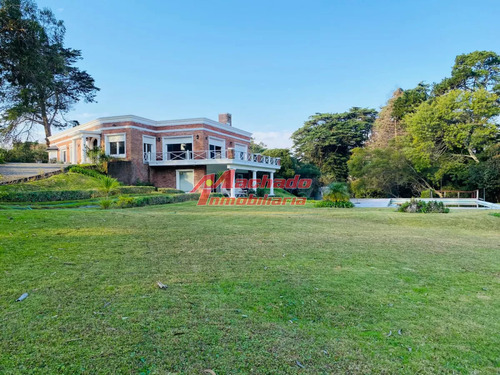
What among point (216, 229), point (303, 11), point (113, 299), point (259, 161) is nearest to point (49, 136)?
point (259, 161)

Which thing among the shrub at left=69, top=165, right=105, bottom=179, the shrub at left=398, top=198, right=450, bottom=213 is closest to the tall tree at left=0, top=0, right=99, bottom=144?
the shrub at left=69, top=165, right=105, bottom=179

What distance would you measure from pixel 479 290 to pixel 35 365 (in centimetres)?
423

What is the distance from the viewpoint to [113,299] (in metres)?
2.75

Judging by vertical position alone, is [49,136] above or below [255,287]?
above

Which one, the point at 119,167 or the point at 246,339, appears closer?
the point at 246,339

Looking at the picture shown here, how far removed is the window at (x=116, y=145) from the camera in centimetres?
2100

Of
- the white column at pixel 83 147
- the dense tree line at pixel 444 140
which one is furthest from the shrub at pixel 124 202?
the dense tree line at pixel 444 140

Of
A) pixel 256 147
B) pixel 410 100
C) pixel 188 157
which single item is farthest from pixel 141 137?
pixel 410 100

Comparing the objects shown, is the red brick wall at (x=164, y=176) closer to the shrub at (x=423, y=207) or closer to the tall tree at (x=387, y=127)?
the shrub at (x=423, y=207)

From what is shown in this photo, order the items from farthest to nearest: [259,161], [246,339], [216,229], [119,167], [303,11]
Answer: [259,161]
[119,167]
[303,11]
[216,229]
[246,339]

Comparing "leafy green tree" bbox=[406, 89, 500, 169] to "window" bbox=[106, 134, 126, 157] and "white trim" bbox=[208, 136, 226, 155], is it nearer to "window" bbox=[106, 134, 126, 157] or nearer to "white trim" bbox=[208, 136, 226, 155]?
"white trim" bbox=[208, 136, 226, 155]

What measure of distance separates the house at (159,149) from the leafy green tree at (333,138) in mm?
14840

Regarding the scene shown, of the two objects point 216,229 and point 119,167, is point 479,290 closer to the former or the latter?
point 216,229

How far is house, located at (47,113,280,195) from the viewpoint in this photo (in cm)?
2055
